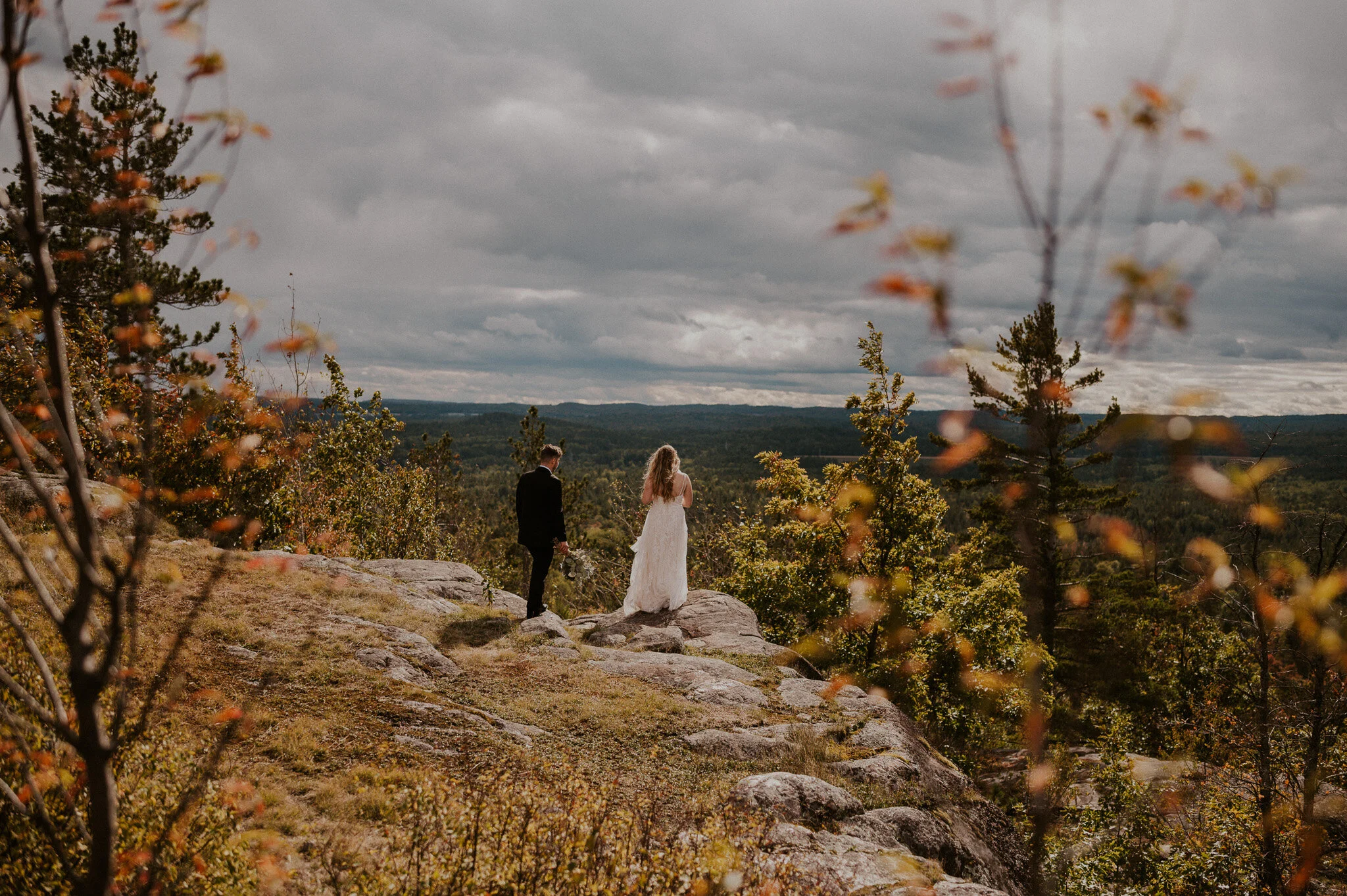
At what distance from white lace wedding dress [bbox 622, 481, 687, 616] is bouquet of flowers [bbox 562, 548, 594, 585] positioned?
0.84m

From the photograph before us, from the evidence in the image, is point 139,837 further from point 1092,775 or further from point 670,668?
point 1092,775

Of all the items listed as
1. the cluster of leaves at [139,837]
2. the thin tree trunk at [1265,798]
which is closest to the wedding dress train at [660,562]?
Answer: the thin tree trunk at [1265,798]

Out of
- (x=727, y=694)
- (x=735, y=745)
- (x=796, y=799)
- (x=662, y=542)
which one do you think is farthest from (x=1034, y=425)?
(x=662, y=542)

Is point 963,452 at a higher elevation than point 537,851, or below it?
higher

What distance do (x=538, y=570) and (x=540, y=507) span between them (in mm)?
1008

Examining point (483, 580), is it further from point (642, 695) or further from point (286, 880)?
point (286, 880)

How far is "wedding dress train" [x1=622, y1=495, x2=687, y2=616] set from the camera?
12.6 meters

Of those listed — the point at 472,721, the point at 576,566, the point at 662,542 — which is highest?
the point at 662,542

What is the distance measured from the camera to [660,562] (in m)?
12.9

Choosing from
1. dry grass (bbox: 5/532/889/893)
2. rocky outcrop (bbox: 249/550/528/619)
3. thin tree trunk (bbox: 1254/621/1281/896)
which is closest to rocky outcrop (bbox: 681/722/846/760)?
dry grass (bbox: 5/532/889/893)

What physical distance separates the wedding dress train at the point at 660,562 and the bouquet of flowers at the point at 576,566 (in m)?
0.82

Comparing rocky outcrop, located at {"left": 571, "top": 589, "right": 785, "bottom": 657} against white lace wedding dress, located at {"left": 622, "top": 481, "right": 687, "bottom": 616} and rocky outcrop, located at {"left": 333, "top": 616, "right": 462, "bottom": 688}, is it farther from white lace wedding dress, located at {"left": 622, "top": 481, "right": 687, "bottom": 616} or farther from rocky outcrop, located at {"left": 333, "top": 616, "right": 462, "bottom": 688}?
rocky outcrop, located at {"left": 333, "top": 616, "right": 462, "bottom": 688}

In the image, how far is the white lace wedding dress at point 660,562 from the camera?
41.3 feet

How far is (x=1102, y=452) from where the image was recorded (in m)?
1.89
